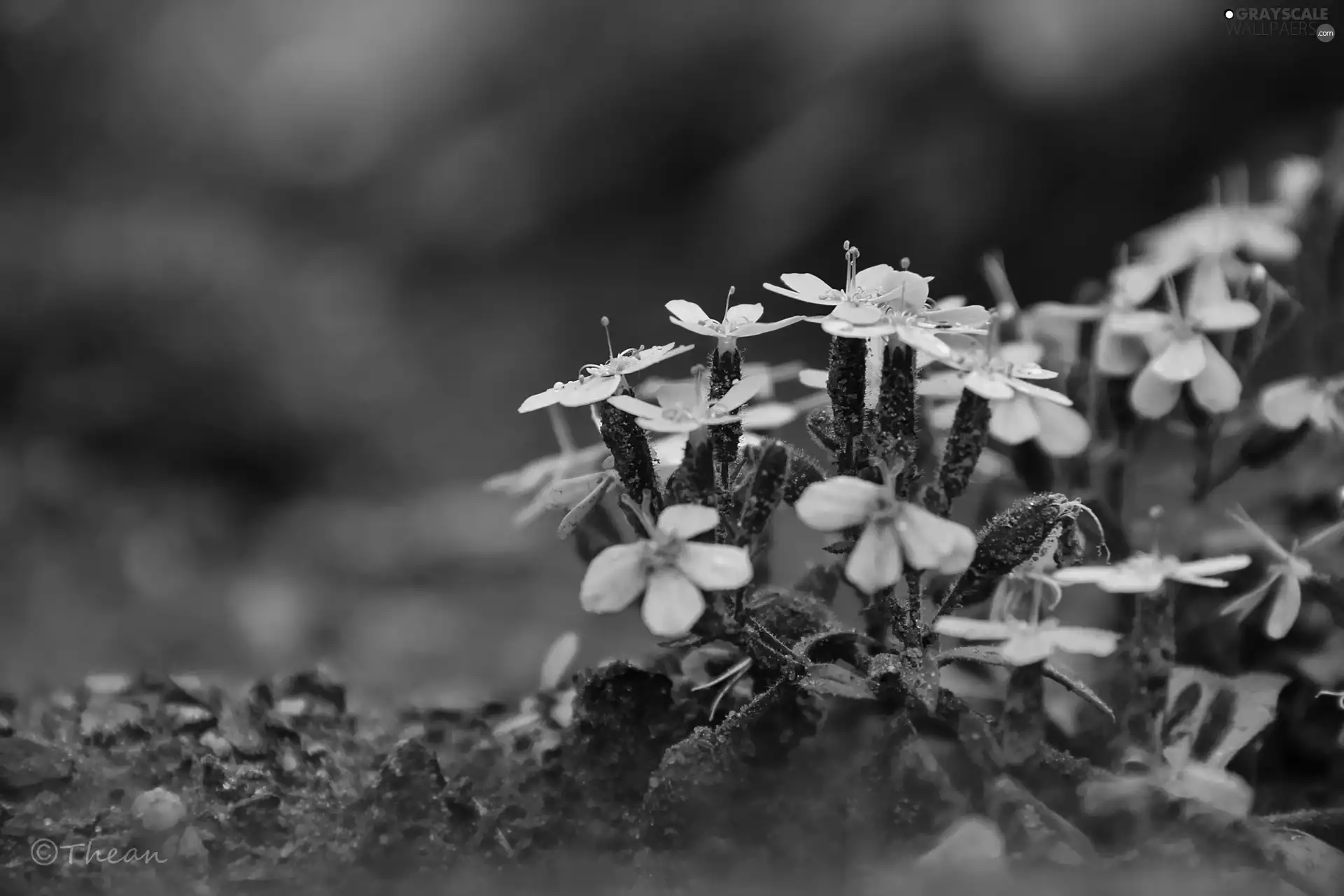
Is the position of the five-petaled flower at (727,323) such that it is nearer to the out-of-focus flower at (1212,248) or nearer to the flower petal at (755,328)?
the flower petal at (755,328)

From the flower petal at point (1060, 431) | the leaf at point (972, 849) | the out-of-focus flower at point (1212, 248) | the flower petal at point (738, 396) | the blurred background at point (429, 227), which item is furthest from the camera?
the blurred background at point (429, 227)

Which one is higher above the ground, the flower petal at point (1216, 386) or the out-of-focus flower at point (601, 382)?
the out-of-focus flower at point (601, 382)

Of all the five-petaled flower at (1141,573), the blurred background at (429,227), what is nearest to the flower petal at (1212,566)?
the five-petaled flower at (1141,573)

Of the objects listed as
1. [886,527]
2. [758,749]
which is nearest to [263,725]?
[758,749]

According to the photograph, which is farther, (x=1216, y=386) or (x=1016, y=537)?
(x=1216, y=386)

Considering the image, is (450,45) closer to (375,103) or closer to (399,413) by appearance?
(375,103)

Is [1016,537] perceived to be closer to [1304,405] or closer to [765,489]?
[765,489]

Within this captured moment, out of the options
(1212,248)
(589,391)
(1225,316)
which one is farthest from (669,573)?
(1212,248)
